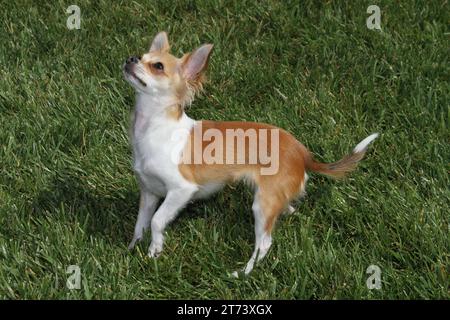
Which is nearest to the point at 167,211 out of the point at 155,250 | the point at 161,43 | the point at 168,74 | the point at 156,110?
the point at 155,250

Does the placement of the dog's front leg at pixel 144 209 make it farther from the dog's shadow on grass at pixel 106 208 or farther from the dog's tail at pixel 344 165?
the dog's tail at pixel 344 165

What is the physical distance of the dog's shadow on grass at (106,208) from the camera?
14.2ft

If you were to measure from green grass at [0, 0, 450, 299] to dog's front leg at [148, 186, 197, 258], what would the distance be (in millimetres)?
76

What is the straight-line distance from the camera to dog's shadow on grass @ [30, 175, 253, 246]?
4336mm

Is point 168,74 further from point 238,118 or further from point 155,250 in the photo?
point 238,118

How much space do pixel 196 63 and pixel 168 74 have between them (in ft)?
0.54

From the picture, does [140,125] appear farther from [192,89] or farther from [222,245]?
[222,245]

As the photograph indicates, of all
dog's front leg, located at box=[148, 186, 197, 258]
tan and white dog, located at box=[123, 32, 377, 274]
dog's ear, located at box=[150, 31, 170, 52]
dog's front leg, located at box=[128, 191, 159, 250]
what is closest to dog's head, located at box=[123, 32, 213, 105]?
tan and white dog, located at box=[123, 32, 377, 274]

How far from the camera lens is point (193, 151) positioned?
4090 mm

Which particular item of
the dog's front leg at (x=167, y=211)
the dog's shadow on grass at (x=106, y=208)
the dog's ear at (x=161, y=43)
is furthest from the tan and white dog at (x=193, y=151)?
the dog's shadow on grass at (x=106, y=208)

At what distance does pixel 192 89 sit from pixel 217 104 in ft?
4.31

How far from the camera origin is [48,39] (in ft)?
20.3

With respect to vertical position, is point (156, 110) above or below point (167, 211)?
above

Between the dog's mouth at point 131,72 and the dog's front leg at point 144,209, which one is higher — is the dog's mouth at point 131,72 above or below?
above
